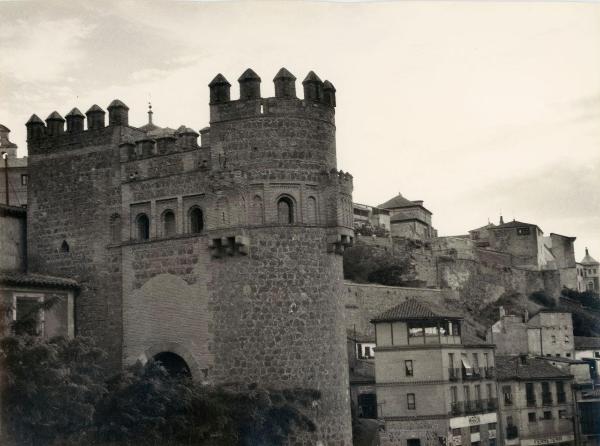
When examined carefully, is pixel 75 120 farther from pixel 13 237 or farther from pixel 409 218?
pixel 409 218

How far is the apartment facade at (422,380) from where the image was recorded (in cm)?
4197

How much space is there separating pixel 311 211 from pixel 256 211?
164 cm

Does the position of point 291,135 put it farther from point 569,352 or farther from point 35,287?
point 569,352

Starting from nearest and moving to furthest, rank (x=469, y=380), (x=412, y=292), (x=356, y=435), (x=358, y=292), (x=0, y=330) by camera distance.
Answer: (x=0, y=330), (x=356, y=435), (x=469, y=380), (x=358, y=292), (x=412, y=292)

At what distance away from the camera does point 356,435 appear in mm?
39750

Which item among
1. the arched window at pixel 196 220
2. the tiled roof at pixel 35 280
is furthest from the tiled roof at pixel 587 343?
the tiled roof at pixel 35 280

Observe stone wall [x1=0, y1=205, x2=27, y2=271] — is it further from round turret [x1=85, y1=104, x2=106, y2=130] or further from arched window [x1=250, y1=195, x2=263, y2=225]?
arched window [x1=250, y1=195, x2=263, y2=225]

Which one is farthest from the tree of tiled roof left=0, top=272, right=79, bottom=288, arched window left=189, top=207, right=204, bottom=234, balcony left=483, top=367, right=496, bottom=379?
balcony left=483, top=367, right=496, bottom=379

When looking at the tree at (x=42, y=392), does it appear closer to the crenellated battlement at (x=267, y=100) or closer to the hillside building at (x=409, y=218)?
the crenellated battlement at (x=267, y=100)

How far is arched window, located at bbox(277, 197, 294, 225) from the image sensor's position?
29.2 meters

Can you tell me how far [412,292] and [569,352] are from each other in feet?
35.0

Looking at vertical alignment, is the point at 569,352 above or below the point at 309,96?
below

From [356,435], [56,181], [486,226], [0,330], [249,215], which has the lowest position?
[356,435]

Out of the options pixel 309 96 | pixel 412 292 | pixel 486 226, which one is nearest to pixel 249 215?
pixel 309 96
